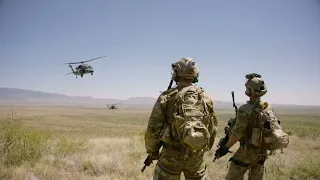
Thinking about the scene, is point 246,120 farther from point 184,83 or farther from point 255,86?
point 184,83

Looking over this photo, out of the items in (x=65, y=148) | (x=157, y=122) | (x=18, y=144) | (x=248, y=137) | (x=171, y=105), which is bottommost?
(x=65, y=148)

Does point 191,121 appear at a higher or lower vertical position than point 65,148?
higher

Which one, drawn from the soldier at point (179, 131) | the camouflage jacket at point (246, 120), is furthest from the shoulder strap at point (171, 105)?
the camouflage jacket at point (246, 120)

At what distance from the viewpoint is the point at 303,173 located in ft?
27.1

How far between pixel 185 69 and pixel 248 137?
186cm

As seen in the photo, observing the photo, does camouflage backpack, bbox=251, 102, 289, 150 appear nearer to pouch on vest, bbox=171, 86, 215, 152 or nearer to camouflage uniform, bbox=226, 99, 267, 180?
camouflage uniform, bbox=226, 99, 267, 180

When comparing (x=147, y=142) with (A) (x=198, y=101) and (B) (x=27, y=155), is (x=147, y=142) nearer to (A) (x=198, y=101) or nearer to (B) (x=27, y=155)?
(A) (x=198, y=101)

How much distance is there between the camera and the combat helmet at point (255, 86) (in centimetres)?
504

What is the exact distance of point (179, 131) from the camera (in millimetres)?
3863

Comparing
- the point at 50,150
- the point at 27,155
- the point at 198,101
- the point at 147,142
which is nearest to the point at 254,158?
the point at 198,101

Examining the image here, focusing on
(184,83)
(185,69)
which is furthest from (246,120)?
(185,69)

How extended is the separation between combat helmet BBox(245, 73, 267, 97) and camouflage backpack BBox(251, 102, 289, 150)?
0.30 meters

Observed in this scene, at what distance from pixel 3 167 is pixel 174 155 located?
5749 mm

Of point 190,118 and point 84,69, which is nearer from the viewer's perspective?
point 190,118
